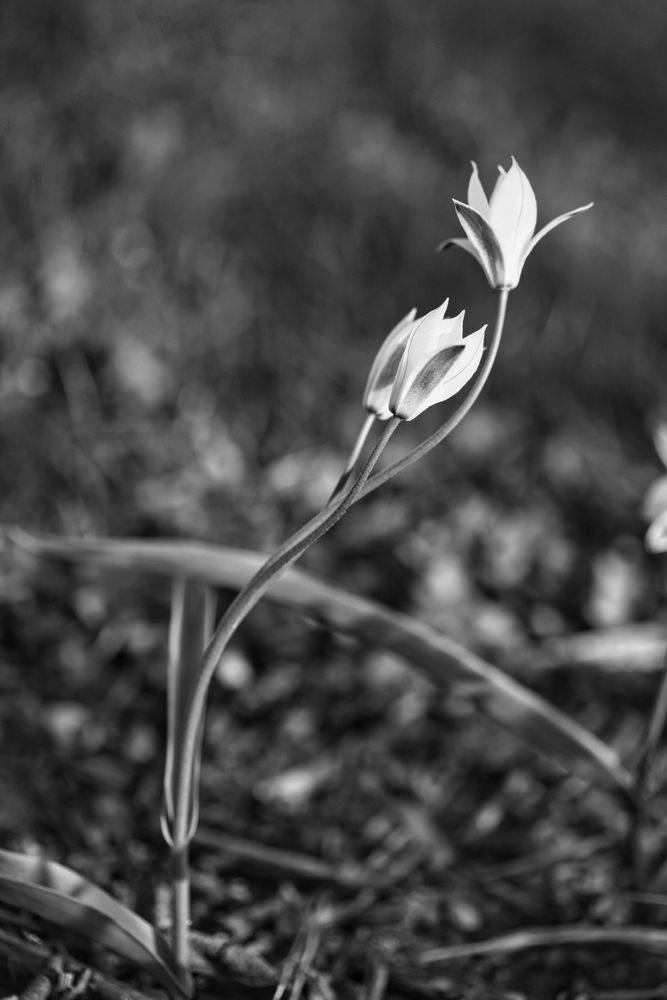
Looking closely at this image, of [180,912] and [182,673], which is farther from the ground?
[182,673]

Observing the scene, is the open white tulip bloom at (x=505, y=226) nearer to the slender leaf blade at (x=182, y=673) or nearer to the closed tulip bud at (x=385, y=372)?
the closed tulip bud at (x=385, y=372)

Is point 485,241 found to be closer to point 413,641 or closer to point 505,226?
point 505,226

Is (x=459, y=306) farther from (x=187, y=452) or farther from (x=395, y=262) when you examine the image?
(x=187, y=452)

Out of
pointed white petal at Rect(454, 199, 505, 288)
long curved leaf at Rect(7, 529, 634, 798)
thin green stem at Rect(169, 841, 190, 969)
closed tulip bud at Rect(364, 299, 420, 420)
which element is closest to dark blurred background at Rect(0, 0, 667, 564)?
long curved leaf at Rect(7, 529, 634, 798)

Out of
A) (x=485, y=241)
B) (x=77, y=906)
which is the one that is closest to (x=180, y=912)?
(x=77, y=906)

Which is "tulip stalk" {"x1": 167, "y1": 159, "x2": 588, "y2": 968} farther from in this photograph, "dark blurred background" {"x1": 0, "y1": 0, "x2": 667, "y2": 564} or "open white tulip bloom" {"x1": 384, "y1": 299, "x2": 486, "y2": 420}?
"dark blurred background" {"x1": 0, "y1": 0, "x2": 667, "y2": 564}

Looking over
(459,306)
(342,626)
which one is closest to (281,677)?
(342,626)
